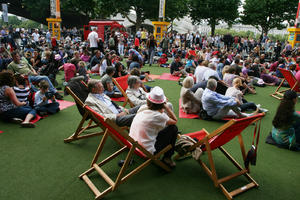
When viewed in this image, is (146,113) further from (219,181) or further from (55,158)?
(55,158)

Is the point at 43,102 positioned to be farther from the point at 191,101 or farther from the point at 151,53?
the point at 151,53

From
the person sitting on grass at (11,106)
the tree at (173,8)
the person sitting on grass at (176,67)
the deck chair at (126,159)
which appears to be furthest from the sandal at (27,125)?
the tree at (173,8)

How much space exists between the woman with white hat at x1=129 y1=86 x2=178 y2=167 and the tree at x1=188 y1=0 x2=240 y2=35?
36.5 meters

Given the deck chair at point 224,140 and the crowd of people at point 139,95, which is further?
the crowd of people at point 139,95

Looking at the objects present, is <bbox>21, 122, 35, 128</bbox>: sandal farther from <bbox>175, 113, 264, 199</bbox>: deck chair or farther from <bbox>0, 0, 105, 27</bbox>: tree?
<bbox>0, 0, 105, 27</bbox>: tree

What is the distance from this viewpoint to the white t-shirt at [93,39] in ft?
40.6

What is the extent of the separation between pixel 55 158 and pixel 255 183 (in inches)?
116

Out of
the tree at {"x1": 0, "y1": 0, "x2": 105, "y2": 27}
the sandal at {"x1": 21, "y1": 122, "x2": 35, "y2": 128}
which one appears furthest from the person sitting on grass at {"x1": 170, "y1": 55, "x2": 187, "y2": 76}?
the tree at {"x1": 0, "y1": 0, "x2": 105, "y2": 27}

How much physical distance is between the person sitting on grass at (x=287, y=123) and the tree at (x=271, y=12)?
3392cm

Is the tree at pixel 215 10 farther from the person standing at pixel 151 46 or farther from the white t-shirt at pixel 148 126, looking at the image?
the white t-shirt at pixel 148 126

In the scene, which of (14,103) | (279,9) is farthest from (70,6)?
(14,103)

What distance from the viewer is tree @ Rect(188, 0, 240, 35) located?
118 ft

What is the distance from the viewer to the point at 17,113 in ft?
16.5

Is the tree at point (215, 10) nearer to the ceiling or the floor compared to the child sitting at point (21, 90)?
nearer to the ceiling
